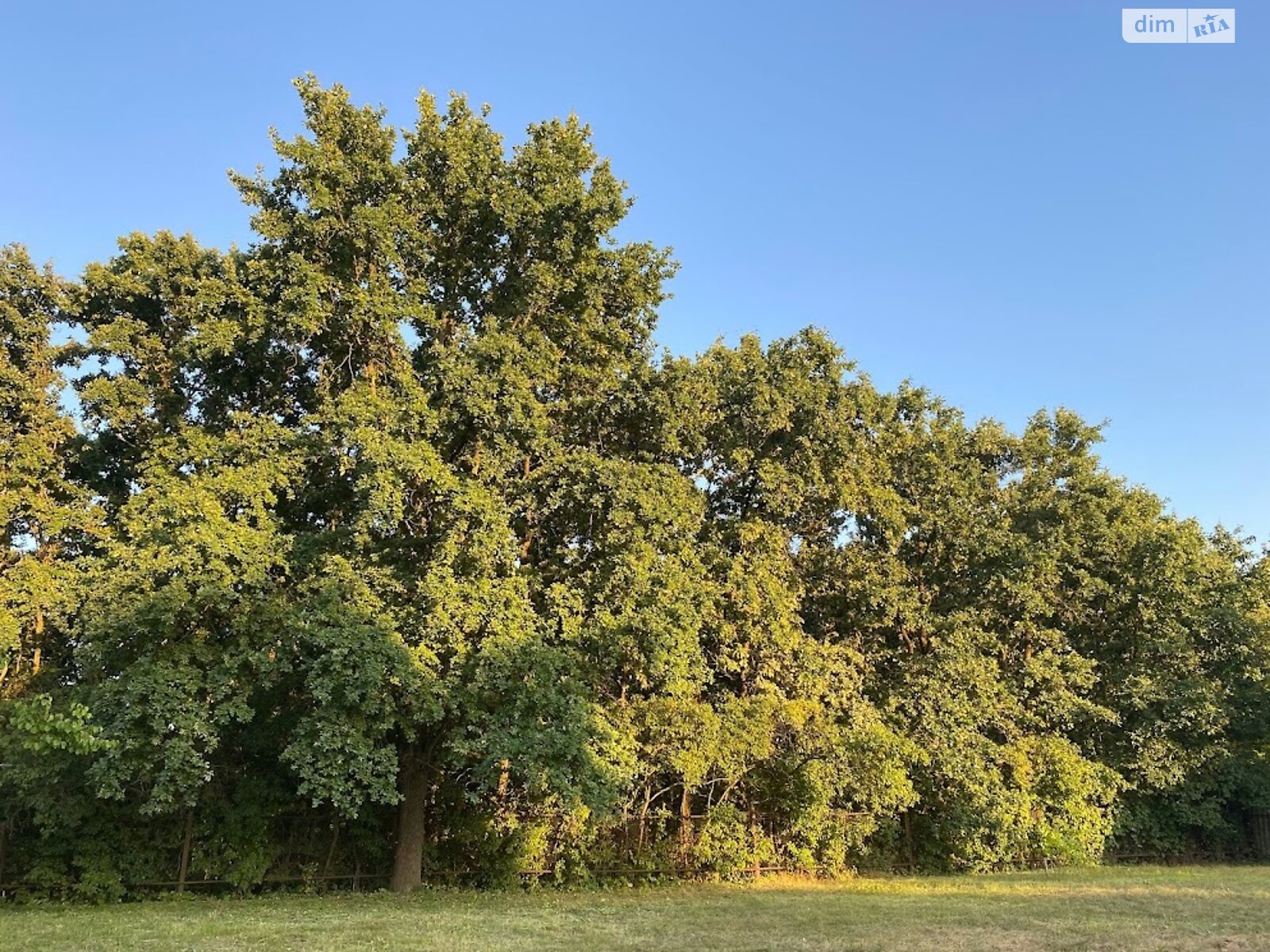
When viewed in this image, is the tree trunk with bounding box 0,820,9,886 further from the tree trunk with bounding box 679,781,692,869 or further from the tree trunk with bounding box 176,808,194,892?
the tree trunk with bounding box 679,781,692,869

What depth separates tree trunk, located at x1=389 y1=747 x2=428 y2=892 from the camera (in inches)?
599

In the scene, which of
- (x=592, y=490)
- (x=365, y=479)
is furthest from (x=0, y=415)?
(x=592, y=490)

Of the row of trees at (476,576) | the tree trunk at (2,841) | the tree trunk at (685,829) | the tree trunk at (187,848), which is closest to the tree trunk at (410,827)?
the row of trees at (476,576)

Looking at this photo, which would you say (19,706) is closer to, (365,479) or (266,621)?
(365,479)

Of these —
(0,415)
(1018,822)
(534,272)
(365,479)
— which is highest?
(534,272)

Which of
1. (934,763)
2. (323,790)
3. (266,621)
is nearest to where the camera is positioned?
(323,790)

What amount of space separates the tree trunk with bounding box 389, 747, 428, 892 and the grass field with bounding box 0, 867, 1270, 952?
49 centimetres

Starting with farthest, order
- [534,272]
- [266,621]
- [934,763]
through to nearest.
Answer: [934,763] < [534,272] < [266,621]

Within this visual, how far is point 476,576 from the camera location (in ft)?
44.3

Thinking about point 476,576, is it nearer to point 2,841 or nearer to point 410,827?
point 410,827

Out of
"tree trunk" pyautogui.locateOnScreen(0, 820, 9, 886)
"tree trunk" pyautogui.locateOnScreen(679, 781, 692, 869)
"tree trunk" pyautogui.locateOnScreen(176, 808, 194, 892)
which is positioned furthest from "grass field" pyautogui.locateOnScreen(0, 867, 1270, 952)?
"tree trunk" pyautogui.locateOnScreen(0, 820, 9, 886)

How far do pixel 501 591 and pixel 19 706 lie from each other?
885 centimetres

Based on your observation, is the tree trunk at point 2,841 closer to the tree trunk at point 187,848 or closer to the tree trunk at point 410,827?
the tree trunk at point 187,848

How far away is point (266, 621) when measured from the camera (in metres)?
13.4
